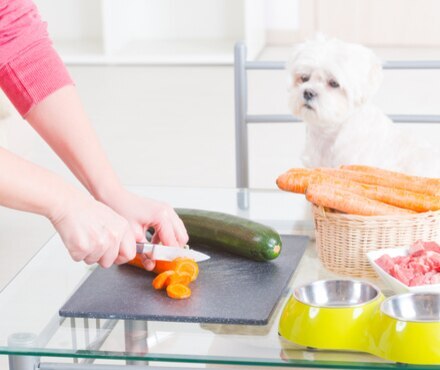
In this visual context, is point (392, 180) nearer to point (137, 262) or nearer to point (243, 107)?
point (137, 262)

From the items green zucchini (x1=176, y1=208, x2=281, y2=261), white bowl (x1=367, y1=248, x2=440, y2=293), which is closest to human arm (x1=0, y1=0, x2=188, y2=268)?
green zucchini (x1=176, y1=208, x2=281, y2=261)

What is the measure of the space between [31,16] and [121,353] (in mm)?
644

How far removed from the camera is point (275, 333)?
1.44 m

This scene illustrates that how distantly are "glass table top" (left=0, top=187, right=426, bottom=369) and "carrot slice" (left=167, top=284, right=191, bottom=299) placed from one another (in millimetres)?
70

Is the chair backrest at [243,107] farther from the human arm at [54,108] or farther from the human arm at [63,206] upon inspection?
the human arm at [63,206]

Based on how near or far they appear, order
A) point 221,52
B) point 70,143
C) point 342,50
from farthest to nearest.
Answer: point 221,52 < point 342,50 < point 70,143

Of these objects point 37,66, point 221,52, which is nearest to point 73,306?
point 37,66

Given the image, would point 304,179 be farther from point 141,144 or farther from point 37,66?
point 141,144

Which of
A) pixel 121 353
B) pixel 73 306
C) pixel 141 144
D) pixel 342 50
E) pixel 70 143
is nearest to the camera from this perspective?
pixel 121 353

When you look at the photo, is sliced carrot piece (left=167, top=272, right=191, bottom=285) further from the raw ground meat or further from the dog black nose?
the dog black nose

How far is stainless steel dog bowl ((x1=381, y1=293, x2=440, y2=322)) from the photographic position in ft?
4.49

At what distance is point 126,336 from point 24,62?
527 millimetres

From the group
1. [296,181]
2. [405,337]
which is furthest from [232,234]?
[405,337]

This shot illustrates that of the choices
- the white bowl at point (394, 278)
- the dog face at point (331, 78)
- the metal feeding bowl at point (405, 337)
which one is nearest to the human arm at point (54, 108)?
the white bowl at point (394, 278)
